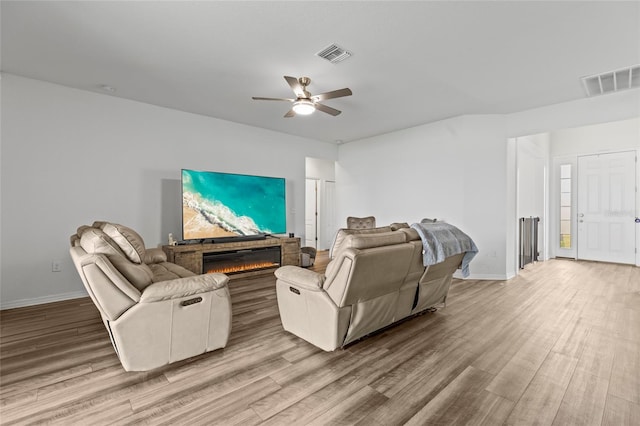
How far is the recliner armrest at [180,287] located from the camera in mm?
2037

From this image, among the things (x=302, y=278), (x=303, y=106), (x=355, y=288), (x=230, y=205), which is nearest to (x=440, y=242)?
(x=355, y=288)

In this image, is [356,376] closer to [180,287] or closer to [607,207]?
[180,287]

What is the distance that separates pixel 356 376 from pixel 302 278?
820 mm

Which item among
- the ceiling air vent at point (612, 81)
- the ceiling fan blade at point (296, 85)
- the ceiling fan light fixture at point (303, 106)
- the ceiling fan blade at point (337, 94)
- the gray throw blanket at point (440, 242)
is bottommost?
the gray throw blanket at point (440, 242)

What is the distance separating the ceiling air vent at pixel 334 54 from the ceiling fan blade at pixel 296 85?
0.35 meters

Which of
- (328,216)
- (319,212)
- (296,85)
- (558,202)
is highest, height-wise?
(296,85)

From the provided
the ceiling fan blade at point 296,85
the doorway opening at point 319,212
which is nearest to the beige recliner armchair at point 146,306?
the ceiling fan blade at point 296,85

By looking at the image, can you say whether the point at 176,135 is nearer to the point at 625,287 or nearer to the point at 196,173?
the point at 196,173

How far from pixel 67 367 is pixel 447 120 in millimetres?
5943

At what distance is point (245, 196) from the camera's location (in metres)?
5.33

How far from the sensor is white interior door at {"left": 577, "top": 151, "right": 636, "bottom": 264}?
593 cm

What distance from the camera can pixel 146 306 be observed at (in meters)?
2.01

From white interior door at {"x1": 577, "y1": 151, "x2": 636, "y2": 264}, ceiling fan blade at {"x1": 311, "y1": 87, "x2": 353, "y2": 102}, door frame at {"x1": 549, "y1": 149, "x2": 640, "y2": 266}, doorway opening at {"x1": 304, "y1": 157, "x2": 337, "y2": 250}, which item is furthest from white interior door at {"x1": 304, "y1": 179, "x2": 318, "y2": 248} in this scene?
white interior door at {"x1": 577, "y1": 151, "x2": 636, "y2": 264}

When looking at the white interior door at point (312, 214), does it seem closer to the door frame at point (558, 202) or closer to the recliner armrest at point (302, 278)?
the door frame at point (558, 202)
